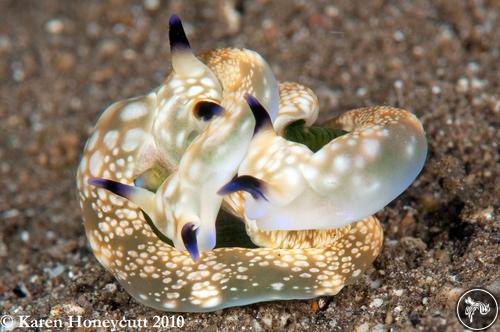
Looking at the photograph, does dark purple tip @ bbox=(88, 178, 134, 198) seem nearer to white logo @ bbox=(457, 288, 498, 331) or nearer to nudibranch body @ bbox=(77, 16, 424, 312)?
nudibranch body @ bbox=(77, 16, 424, 312)

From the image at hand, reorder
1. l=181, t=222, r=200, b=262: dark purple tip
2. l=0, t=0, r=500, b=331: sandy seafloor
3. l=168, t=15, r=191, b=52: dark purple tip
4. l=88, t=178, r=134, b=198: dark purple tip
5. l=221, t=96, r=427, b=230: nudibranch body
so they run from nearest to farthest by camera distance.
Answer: l=221, t=96, r=427, b=230: nudibranch body, l=181, t=222, r=200, b=262: dark purple tip, l=88, t=178, r=134, b=198: dark purple tip, l=168, t=15, r=191, b=52: dark purple tip, l=0, t=0, r=500, b=331: sandy seafloor

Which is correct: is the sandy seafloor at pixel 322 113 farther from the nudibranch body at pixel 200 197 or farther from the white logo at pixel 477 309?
the nudibranch body at pixel 200 197

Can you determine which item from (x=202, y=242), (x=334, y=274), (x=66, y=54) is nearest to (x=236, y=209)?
(x=202, y=242)

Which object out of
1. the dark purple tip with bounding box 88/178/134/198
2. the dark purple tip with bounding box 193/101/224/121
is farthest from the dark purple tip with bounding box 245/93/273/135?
the dark purple tip with bounding box 88/178/134/198

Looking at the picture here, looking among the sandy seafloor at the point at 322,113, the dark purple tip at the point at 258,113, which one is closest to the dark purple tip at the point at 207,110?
the dark purple tip at the point at 258,113

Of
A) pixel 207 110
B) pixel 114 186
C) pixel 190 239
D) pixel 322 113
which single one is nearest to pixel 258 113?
pixel 207 110

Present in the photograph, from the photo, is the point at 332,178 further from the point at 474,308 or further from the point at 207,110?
the point at 474,308

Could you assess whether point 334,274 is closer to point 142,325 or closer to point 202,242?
point 202,242
